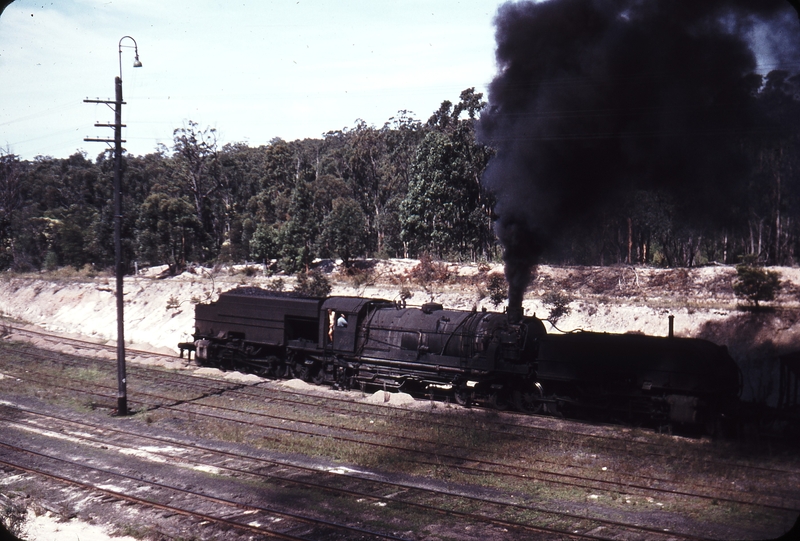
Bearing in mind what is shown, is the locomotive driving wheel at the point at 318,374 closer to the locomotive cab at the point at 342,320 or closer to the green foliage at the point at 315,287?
the locomotive cab at the point at 342,320

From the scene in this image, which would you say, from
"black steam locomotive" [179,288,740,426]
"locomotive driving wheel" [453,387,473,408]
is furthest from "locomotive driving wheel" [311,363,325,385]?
"locomotive driving wheel" [453,387,473,408]

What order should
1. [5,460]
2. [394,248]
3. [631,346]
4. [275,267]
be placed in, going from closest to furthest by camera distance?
[5,460]
[631,346]
[275,267]
[394,248]

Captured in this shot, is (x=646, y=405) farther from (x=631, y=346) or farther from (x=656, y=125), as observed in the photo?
(x=656, y=125)

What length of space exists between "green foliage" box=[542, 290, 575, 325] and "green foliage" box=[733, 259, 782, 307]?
7295 millimetres

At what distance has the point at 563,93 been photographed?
57.9 ft

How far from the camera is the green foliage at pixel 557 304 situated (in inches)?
1169

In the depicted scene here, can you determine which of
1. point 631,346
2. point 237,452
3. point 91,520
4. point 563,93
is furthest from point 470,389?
point 91,520

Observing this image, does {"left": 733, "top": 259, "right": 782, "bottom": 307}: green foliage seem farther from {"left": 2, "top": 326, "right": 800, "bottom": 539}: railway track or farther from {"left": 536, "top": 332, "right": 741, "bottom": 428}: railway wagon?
{"left": 2, "top": 326, "right": 800, "bottom": 539}: railway track

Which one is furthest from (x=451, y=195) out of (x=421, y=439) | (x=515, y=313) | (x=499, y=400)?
(x=421, y=439)

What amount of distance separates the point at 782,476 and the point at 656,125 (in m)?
9.98

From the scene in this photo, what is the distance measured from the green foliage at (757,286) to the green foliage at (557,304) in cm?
730

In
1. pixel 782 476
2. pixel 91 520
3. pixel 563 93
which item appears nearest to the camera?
pixel 91 520

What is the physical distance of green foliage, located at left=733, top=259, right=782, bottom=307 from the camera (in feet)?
88.5

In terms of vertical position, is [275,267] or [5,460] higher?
[275,267]
